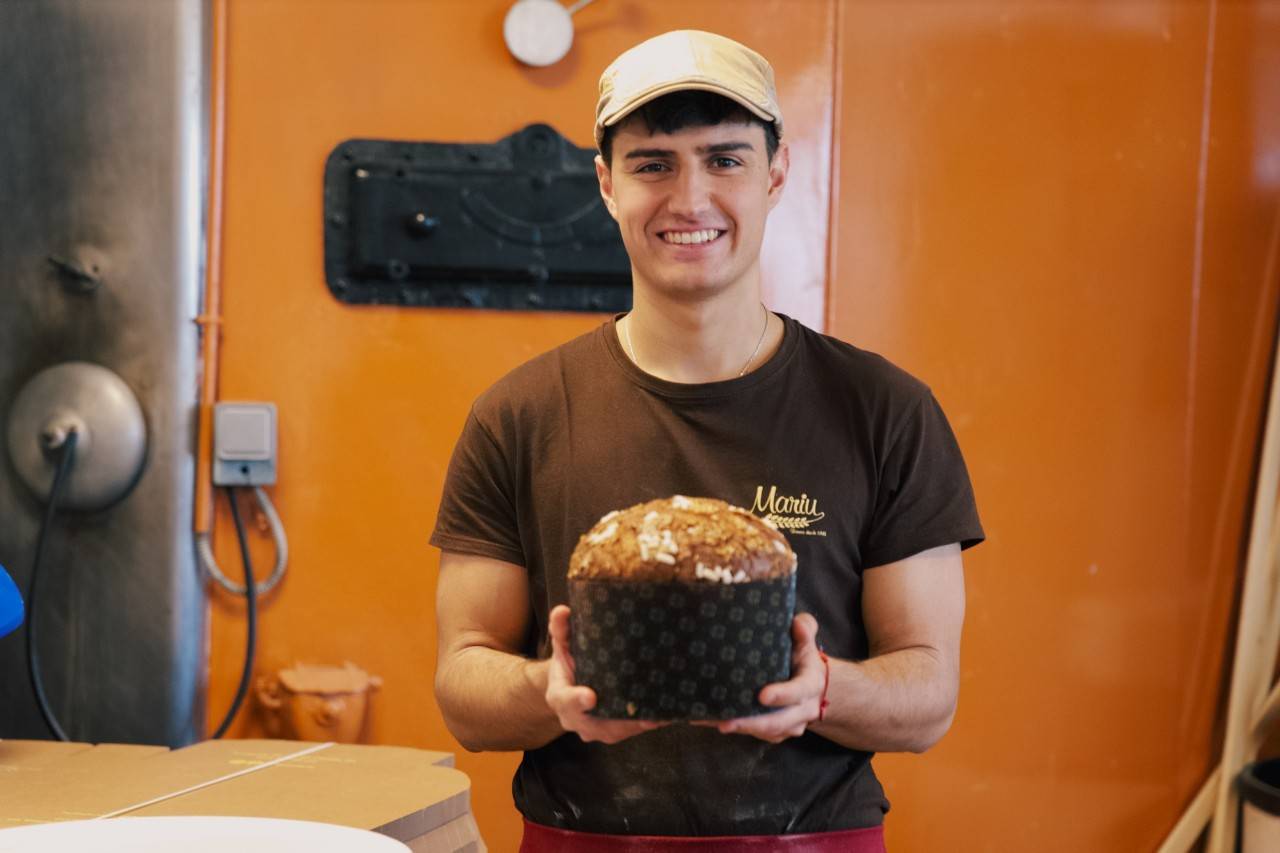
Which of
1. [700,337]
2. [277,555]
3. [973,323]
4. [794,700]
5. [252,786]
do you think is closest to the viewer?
[794,700]

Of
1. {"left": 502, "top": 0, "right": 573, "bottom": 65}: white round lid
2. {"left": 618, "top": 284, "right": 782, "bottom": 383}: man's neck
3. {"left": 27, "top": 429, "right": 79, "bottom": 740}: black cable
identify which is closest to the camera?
{"left": 618, "top": 284, "right": 782, "bottom": 383}: man's neck

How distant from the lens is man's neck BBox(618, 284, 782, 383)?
1523 mm

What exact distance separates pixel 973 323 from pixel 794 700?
1619 mm

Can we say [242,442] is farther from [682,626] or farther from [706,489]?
[682,626]

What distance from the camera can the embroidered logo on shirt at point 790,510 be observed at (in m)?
1.45

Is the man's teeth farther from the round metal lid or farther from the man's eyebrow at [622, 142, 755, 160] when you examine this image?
the round metal lid

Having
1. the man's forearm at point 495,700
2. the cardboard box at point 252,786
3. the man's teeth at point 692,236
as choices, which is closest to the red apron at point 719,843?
the man's forearm at point 495,700

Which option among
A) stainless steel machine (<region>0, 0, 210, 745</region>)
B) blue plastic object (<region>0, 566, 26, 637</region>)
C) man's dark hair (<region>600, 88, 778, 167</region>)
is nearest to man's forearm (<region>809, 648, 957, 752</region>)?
man's dark hair (<region>600, 88, 778, 167</region>)

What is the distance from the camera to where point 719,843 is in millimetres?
1407

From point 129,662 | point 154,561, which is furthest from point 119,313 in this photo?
point 129,662

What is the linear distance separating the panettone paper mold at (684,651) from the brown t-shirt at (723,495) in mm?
268

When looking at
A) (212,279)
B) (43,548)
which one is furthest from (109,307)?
(43,548)

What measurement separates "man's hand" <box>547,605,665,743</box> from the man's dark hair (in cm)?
55

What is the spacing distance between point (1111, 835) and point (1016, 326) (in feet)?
3.35
